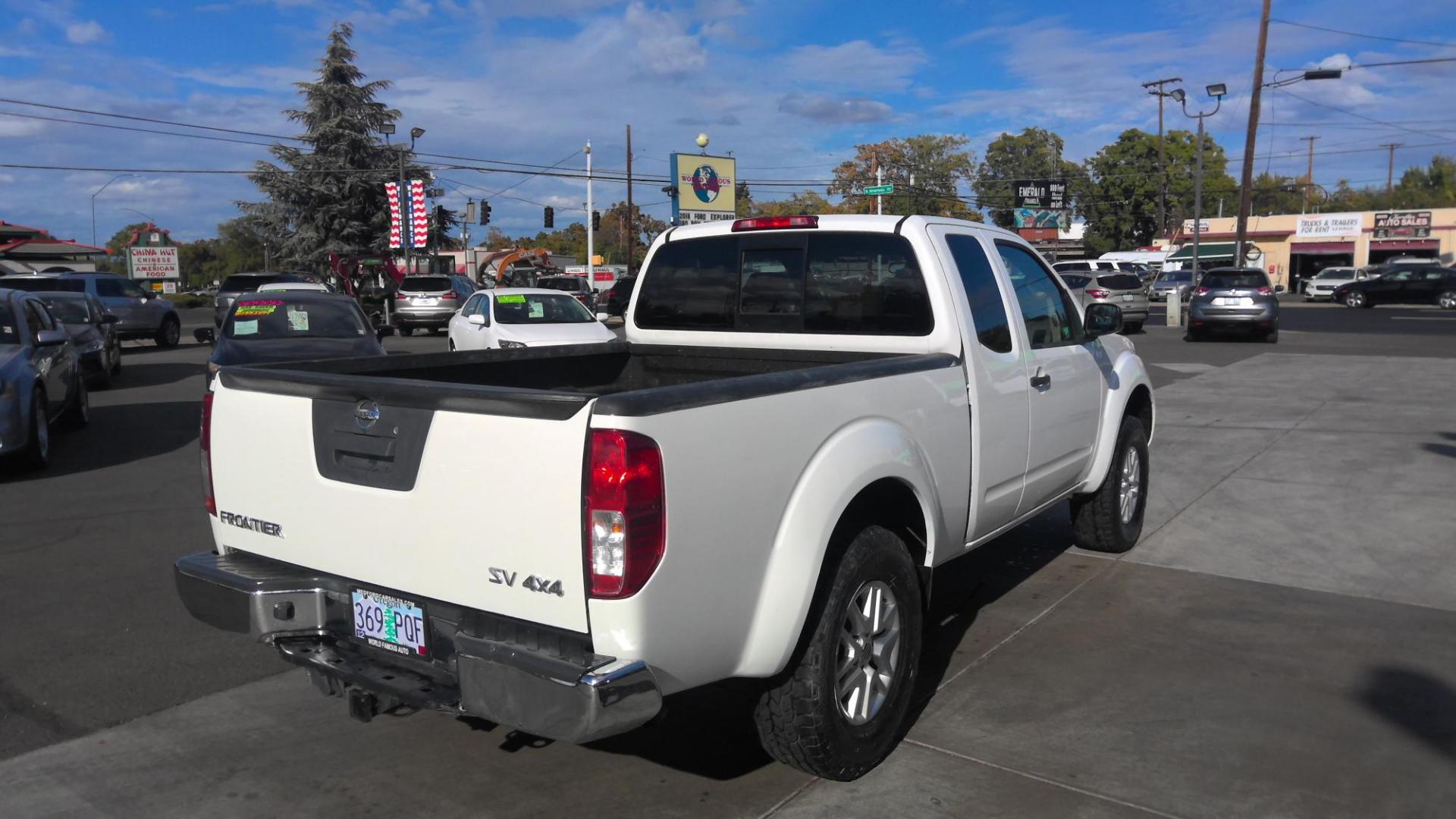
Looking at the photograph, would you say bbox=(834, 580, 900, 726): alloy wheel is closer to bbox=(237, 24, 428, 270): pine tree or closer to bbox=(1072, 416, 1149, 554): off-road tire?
bbox=(1072, 416, 1149, 554): off-road tire

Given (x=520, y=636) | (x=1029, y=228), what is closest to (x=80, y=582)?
(x=520, y=636)

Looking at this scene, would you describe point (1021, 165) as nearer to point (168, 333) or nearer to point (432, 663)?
point (168, 333)

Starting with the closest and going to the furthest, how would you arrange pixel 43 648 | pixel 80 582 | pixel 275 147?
pixel 43 648 < pixel 80 582 < pixel 275 147

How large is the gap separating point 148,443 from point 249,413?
8.68 m

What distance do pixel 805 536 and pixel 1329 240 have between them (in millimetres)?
74842

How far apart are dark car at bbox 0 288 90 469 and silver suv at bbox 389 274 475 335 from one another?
55.9 feet

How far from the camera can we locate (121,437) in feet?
38.4

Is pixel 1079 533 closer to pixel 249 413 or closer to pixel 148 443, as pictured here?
pixel 249 413

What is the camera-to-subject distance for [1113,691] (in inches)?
178

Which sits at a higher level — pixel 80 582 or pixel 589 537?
pixel 589 537

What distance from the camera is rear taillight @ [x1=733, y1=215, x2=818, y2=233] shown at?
496 cm

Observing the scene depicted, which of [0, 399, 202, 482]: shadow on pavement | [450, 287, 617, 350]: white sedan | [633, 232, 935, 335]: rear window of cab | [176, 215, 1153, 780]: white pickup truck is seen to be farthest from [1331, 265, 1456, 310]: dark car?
[633, 232, 935, 335]: rear window of cab

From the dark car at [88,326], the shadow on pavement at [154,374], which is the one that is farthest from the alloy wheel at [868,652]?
the dark car at [88,326]

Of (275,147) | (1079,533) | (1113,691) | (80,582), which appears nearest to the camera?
(1113,691)
